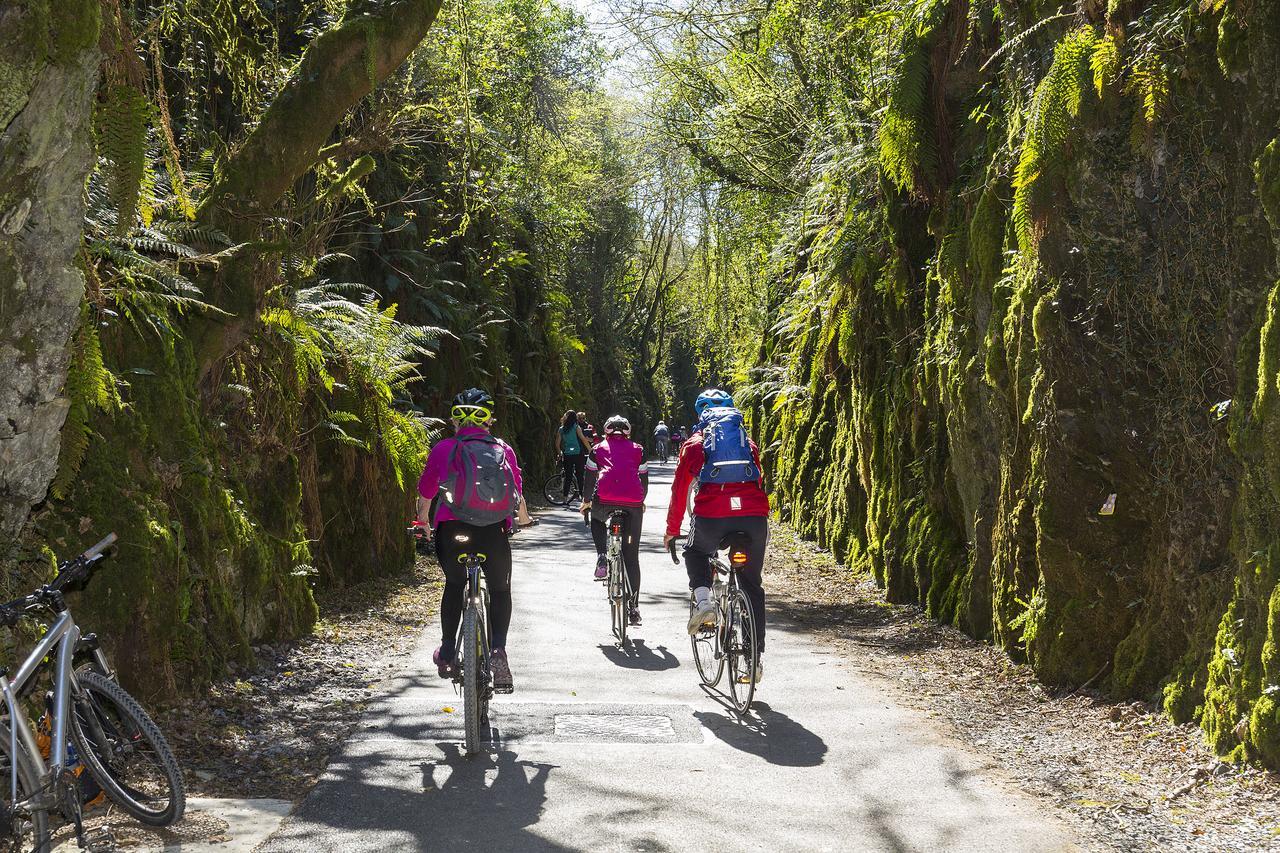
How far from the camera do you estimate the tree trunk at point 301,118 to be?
8.29 metres

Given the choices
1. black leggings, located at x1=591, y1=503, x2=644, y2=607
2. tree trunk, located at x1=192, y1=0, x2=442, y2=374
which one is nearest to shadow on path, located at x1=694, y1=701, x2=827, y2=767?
black leggings, located at x1=591, y1=503, x2=644, y2=607

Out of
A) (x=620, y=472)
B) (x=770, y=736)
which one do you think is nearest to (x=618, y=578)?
(x=620, y=472)

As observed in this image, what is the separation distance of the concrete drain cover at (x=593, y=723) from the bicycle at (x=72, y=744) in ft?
7.45

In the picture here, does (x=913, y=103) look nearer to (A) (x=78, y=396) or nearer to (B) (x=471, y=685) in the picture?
(B) (x=471, y=685)

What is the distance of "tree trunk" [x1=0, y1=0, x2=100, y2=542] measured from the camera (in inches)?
203

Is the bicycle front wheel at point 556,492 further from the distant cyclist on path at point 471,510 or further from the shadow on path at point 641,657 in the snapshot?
the distant cyclist on path at point 471,510

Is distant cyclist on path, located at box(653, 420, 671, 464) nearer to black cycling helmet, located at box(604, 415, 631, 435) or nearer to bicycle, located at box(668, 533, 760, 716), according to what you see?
black cycling helmet, located at box(604, 415, 631, 435)

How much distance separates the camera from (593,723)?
7316 mm

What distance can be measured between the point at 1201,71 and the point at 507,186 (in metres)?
20.9

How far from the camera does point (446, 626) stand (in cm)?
721

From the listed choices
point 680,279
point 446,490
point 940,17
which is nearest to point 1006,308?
point 940,17

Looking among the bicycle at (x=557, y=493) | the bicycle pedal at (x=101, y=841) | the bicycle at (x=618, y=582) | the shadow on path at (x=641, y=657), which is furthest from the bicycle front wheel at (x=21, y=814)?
the bicycle at (x=557, y=493)

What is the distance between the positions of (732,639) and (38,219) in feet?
16.1

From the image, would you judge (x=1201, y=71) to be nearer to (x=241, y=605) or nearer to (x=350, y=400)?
(x=241, y=605)
